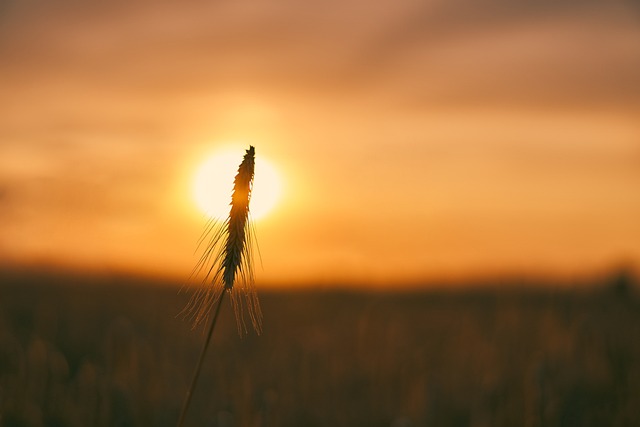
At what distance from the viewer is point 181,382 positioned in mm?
5348

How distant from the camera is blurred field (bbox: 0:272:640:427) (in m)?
4.30

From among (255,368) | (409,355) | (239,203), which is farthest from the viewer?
(409,355)

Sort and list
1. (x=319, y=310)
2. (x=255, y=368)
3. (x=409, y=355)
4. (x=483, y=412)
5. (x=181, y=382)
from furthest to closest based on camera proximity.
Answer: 1. (x=319, y=310)
2. (x=409, y=355)
3. (x=255, y=368)
4. (x=181, y=382)
5. (x=483, y=412)

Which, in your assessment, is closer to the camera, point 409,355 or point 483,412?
point 483,412

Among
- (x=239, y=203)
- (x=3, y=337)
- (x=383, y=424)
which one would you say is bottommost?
(x=383, y=424)

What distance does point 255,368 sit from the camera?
5984 mm

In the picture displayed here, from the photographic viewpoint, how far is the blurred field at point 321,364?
430 centimetres

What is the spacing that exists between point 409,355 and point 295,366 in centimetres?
115

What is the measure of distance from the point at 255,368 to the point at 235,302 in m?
4.68

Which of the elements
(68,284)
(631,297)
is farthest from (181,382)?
(631,297)

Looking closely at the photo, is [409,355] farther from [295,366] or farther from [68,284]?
[68,284]

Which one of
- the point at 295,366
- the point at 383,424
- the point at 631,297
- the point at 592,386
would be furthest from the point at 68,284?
the point at 631,297

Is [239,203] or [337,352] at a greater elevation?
[239,203]

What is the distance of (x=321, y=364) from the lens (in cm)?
630
